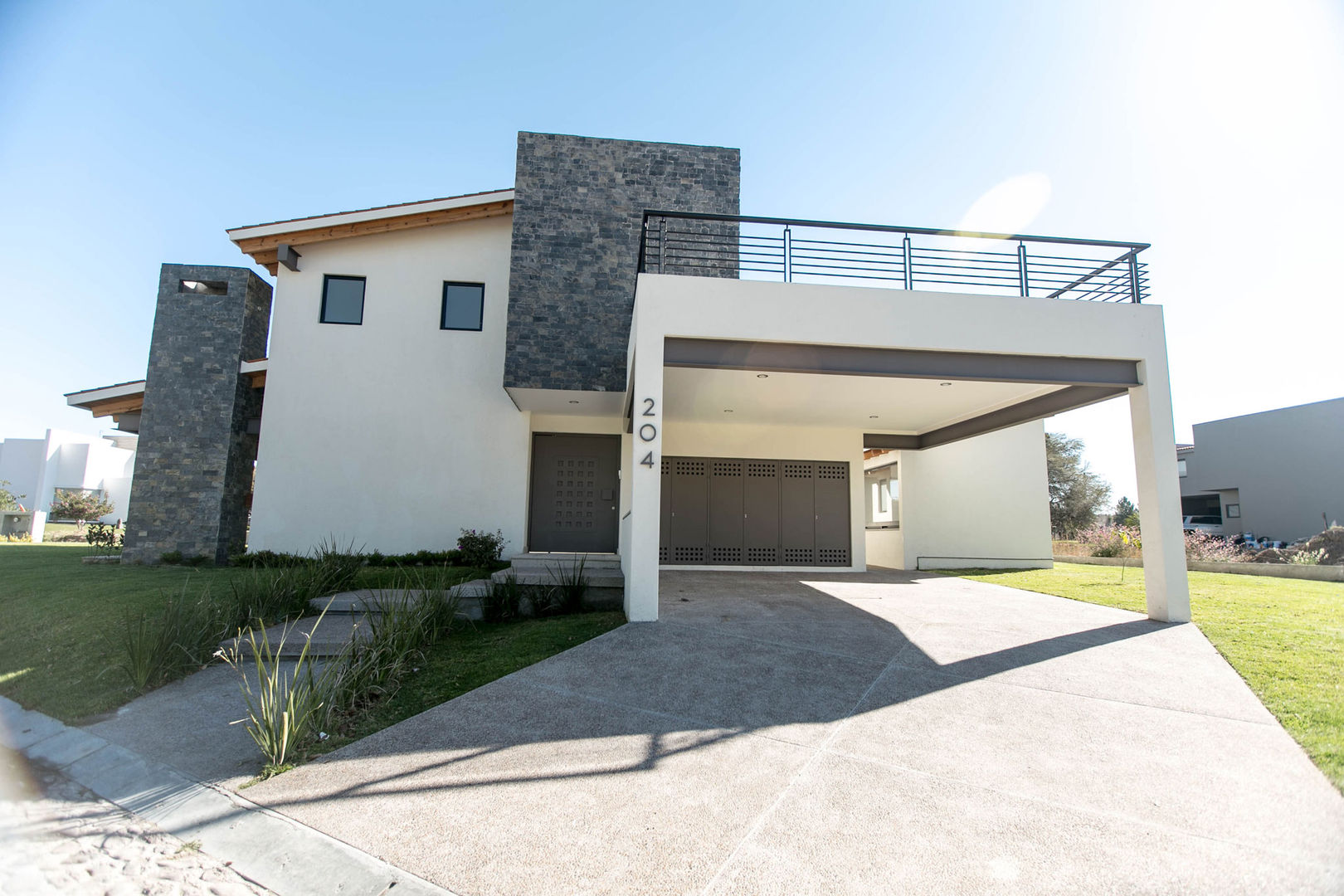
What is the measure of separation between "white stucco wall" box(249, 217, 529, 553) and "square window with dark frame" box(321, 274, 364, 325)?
0.50 ft

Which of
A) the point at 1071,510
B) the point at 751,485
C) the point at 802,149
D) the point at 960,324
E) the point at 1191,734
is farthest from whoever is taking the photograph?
the point at 1071,510

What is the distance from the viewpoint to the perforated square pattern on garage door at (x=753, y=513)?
41.9 feet

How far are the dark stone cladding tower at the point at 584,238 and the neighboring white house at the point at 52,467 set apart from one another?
37.7 m

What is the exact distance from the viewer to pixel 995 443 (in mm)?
14281

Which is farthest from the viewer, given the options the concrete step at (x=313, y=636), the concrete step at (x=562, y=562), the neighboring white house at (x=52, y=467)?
the neighboring white house at (x=52, y=467)

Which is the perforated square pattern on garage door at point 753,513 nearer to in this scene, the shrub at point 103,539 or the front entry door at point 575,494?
the front entry door at point 575,494

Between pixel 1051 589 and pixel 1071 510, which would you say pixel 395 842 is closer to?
pixel 1051 589

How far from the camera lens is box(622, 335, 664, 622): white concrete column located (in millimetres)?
6547

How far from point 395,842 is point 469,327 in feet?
34.4

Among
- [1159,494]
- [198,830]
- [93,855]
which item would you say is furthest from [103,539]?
[1159,494]

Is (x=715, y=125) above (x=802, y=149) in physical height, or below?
above

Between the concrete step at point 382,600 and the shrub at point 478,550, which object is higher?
the shrub at point 478,550

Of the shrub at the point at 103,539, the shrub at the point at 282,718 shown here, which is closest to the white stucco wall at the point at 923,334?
the shrub at the point at 282,718

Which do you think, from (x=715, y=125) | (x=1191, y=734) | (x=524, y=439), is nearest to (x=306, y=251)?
(x=524, y=439)
